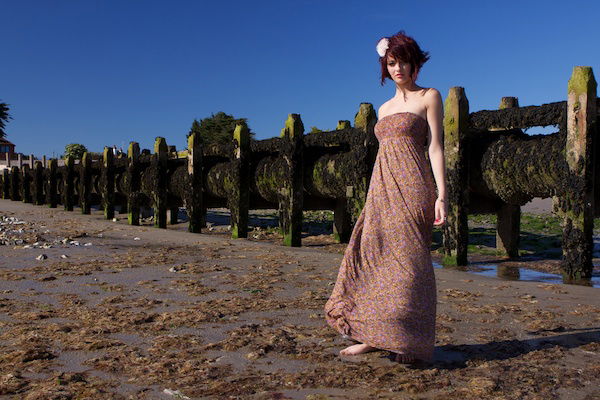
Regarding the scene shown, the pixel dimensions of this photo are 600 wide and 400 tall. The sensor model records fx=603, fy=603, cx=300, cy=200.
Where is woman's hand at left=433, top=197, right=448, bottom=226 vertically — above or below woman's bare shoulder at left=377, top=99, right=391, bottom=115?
below

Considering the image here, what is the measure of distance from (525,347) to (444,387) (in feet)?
3.77

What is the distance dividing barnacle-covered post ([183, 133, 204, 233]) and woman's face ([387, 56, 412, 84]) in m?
11.4

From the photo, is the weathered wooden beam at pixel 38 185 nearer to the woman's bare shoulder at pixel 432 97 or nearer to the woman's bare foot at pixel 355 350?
the woman's bare foot at pixel 355 350

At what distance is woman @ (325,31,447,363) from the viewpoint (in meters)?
3.91

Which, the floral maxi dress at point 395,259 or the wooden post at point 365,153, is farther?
the wooden post at point 365,153

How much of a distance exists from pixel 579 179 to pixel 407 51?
14.7 feet

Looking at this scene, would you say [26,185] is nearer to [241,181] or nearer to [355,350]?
[241,181]

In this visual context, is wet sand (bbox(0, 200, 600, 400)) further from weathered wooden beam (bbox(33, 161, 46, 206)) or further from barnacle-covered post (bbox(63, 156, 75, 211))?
weathered wooden beam (bbox(33, 161, 46, 206))

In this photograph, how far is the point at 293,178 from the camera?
11773 millimetres

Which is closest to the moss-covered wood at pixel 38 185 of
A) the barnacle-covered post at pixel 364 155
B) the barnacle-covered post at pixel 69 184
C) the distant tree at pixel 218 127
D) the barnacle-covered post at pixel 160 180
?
the barnacle-covered post at pixel 69 184

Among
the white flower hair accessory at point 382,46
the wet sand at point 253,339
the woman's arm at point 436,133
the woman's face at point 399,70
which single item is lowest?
the wet sand at point 253,339

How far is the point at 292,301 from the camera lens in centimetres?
604

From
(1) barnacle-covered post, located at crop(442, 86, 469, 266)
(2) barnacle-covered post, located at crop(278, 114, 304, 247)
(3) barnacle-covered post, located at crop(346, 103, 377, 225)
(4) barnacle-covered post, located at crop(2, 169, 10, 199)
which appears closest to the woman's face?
(1) barnacle-covered post, located at crop(442, 86, 469, 266)

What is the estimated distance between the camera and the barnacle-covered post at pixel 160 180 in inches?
658
